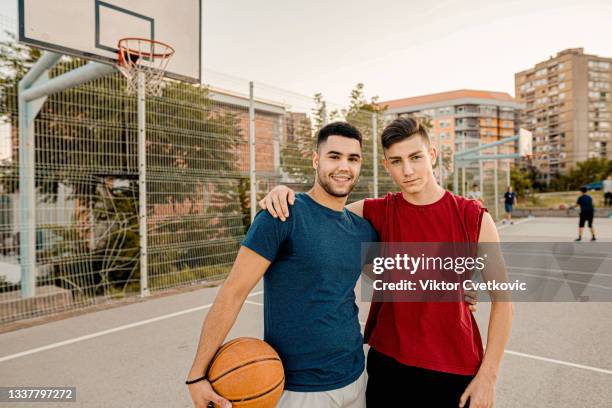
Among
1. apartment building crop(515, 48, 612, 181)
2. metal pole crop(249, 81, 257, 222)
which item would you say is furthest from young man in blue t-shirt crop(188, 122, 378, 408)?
apartment building crop(515, 48, 612, 181)

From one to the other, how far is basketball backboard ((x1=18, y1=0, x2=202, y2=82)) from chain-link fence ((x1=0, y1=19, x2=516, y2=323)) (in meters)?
0.42

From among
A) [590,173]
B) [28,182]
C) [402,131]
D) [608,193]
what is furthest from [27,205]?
[590,173]

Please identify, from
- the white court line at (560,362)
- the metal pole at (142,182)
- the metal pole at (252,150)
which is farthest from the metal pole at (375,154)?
the white court line at (560,362)

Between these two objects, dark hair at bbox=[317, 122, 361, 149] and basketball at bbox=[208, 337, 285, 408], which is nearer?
basketball at bbox=[208, 337, 285, 408]

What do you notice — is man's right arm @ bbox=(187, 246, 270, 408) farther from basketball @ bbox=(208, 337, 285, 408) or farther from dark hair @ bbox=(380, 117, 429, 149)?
dark hair @ bbox=(380, 117, 429, 149)

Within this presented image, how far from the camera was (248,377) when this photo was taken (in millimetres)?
1670

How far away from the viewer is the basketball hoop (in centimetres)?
605

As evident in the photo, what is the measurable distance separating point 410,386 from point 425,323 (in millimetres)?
271

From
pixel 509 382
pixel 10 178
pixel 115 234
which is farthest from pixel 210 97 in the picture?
pixel 509 382

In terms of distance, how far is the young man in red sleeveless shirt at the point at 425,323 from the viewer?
1711 mm

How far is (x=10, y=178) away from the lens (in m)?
5.70

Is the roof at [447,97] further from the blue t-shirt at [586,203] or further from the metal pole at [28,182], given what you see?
the metal pole at [28,182]

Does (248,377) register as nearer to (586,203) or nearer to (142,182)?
(142,182)

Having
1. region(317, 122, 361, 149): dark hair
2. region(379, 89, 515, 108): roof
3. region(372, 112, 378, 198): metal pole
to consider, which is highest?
region(379, 89, 515, 108): roof
